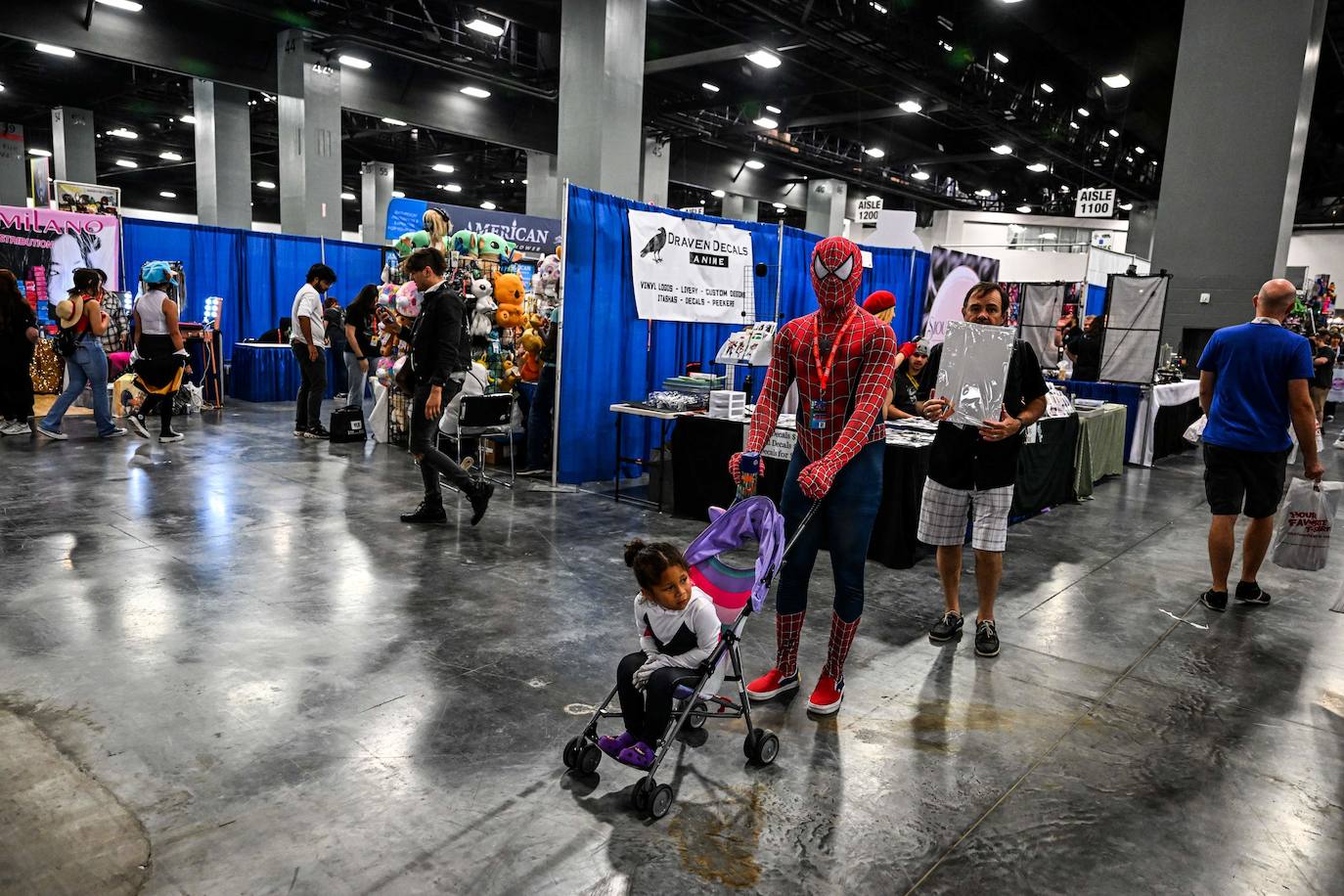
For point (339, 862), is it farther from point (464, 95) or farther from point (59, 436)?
point (464, 95)

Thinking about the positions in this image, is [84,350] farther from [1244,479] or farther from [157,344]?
[1244,479]

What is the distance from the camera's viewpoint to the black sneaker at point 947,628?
12.1 feet

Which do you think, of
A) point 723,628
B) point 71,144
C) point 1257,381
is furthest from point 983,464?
point 71,144

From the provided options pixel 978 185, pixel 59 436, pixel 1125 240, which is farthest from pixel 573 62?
pixel 1125 240

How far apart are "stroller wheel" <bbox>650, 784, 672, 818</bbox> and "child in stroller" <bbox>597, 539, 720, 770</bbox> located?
10cm

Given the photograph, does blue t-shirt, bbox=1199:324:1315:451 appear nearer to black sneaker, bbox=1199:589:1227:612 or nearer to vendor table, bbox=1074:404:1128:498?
black sneaker, bbox=1199:589:1227:612

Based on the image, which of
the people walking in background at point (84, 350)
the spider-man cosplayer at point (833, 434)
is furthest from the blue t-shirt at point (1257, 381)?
the people walking in background at point (84, 350)

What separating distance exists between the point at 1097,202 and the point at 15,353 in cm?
1762

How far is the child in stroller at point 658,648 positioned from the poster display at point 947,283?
25.6 ft

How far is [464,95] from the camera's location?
16.3 meters

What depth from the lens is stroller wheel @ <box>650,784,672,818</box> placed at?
2229 millimetres

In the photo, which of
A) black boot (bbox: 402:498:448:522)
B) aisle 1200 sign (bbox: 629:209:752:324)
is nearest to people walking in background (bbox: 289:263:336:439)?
aisle 1200 sign (bbox: 629:209:752:324)

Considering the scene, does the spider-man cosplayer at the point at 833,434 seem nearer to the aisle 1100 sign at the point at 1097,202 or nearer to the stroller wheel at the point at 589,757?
the stroller wheel at the point at 589,757

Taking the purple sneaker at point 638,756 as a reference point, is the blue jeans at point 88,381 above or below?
above
